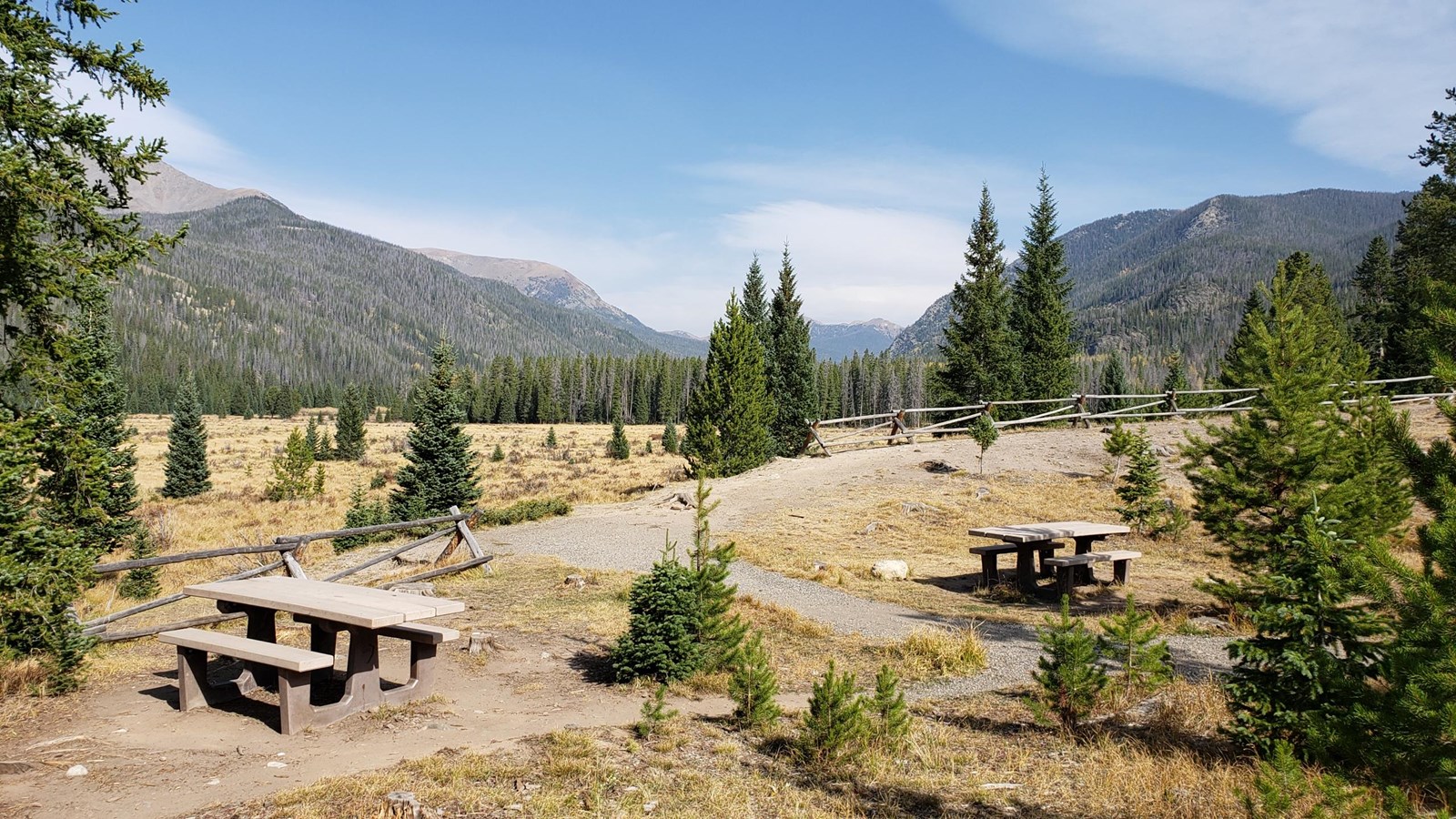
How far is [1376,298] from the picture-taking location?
51531 mm

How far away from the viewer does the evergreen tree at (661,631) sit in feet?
25.5

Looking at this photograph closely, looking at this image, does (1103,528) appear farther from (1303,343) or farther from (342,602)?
(342,602)

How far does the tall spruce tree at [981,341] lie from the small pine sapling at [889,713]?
26.5 metres

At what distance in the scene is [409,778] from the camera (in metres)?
5.19

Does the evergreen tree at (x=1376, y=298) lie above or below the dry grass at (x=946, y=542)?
above

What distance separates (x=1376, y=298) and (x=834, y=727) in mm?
63441

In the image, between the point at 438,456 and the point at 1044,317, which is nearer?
the point at 438,456

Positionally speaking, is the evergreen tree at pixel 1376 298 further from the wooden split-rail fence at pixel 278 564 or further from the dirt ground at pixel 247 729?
the wooden split-rail fence at pixel 278 564

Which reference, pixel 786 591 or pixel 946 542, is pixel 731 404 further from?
pixel 786 591

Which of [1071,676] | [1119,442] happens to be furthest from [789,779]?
[1119,442]

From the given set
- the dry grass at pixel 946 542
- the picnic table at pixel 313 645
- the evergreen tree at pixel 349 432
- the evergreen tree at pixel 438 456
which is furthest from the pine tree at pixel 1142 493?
the evergreen tree at pixel 349 432

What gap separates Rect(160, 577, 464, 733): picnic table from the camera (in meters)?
6.19

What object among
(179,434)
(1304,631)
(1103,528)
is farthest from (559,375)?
(1304,631)

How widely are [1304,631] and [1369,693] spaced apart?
0.56 metres
